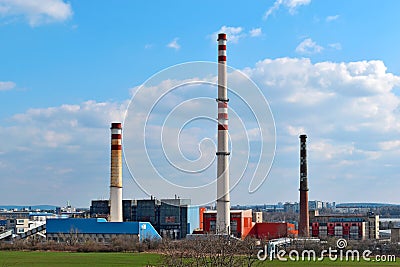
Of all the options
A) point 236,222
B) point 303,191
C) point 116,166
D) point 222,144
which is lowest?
point 236,222

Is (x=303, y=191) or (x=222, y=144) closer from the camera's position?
(x=222, y=144)

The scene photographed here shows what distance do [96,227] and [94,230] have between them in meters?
0.29

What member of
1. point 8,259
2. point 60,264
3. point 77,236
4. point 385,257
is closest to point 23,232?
point 77,236

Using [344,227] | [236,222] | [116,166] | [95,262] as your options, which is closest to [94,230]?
[116,166]

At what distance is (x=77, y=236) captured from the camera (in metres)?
54.7

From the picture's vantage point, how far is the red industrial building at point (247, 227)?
57.8m

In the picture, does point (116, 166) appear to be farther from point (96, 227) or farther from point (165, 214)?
point (165, 214)

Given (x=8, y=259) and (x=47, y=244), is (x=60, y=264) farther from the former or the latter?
(x=47, y=244)

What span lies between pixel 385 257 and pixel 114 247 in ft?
65.5

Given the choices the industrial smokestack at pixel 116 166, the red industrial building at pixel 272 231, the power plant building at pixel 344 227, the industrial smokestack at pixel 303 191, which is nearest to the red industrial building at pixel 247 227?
the red industrial building at pixel 272 231

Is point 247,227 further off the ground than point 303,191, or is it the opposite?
point 303,191

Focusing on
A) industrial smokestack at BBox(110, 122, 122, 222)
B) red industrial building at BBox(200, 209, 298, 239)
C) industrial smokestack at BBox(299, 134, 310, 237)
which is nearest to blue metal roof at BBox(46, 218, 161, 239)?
industrial smokestack at BBox(110, 122, 122, 222)

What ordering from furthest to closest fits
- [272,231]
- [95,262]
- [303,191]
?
[272,231]
[303,191]
[95,262]

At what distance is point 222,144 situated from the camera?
48375mm
